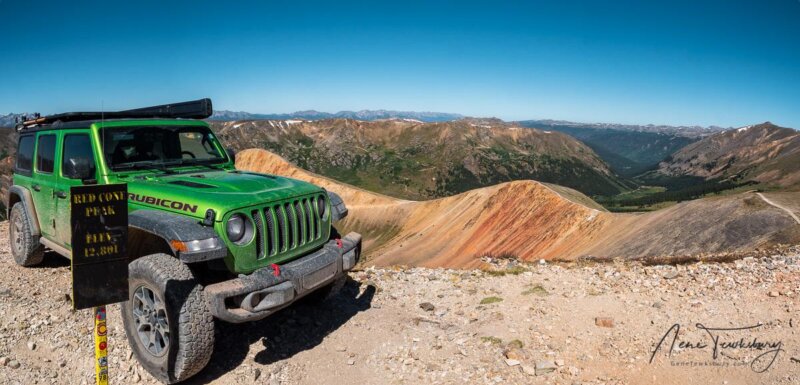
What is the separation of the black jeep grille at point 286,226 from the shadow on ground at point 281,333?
162 cm

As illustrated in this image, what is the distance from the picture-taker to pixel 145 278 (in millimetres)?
5156

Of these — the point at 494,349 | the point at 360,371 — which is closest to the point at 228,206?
the point at 360,371

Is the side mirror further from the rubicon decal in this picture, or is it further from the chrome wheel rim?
the chrome wheel rim

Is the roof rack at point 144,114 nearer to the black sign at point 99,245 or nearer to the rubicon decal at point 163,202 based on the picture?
the rubicon decal at point 163,202

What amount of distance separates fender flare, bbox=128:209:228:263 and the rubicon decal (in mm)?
119

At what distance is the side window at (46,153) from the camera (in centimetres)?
716

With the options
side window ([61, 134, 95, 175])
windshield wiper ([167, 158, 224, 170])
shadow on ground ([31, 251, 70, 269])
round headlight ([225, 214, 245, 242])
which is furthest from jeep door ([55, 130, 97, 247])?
shadow on ground ([31, 251, 70, 269])

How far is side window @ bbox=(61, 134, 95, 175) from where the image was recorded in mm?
6397

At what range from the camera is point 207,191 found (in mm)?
5457

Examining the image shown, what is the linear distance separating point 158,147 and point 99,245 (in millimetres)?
3314

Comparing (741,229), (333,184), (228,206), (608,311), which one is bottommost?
(333,184)

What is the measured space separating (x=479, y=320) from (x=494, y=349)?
1.14m

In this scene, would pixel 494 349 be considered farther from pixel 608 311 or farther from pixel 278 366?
pixel 278 366

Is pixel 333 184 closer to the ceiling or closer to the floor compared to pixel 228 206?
closer to the floor
